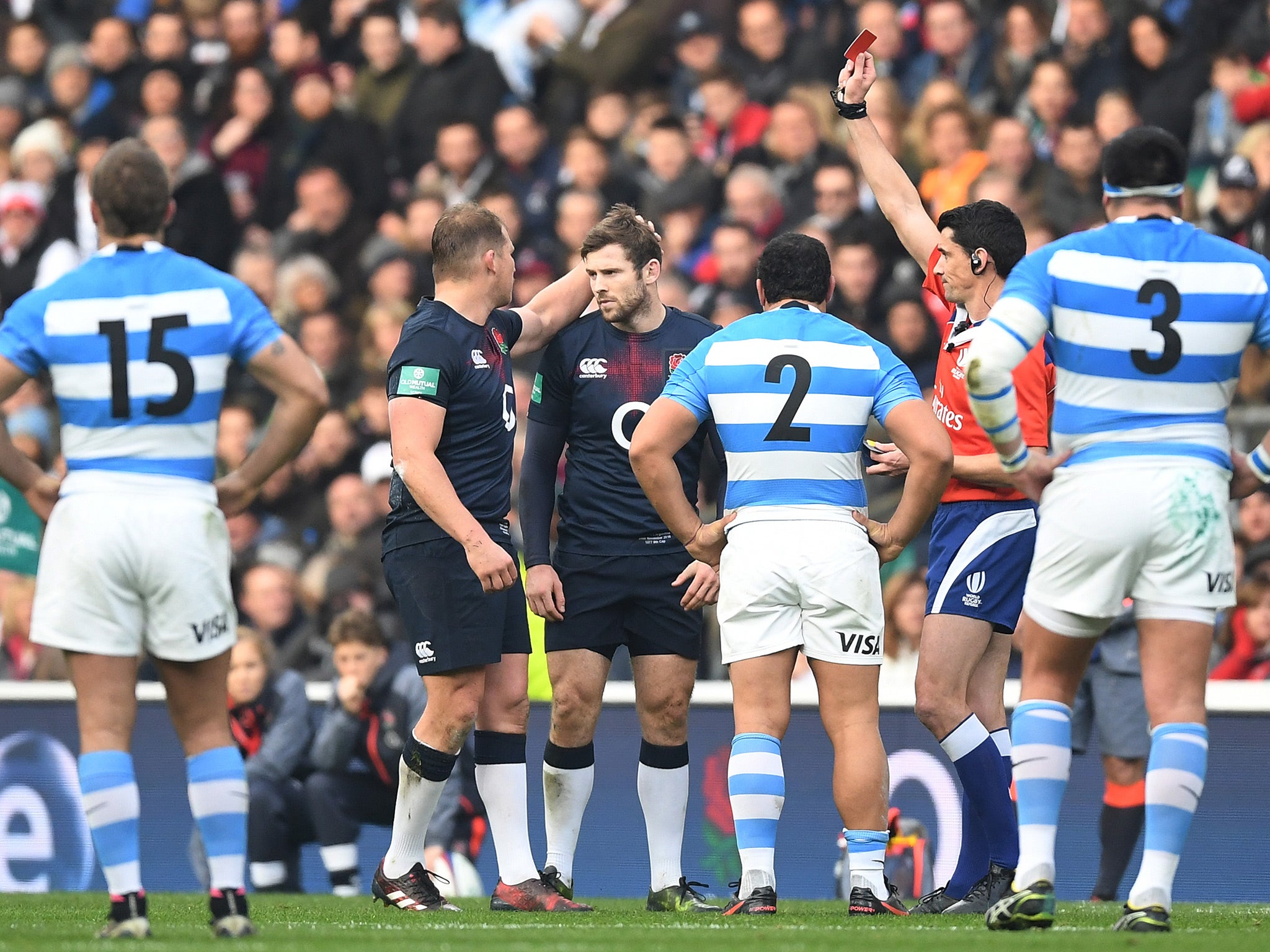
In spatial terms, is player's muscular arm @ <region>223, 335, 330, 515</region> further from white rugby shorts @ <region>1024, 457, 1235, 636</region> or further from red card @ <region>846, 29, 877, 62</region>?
red card @ <region>846, 29, 877, 62</region>

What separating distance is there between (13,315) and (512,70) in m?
10.4

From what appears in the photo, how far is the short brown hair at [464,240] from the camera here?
24.5 ft

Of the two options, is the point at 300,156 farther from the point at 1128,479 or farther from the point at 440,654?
the point at 1128,479

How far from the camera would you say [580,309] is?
8031 millimetres

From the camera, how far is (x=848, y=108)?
8.10 m

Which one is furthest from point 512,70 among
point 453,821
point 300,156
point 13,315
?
point 13,315

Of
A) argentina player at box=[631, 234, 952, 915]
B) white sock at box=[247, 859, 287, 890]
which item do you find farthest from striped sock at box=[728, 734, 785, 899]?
white sock at box=[247, 859, 287, 890]

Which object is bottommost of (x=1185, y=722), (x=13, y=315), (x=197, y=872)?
(x=197, y=872)

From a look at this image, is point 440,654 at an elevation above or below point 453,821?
above

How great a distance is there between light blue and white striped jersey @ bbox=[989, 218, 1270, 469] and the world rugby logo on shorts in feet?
4.42

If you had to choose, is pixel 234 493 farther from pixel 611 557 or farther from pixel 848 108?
pixel 848 108

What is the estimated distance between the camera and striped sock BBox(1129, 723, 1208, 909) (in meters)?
5.67

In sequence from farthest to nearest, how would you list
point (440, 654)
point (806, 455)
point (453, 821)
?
1. point (453, 821)
2. point (440, 654)
3. point (806, 455)

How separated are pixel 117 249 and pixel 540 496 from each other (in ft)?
8.74
